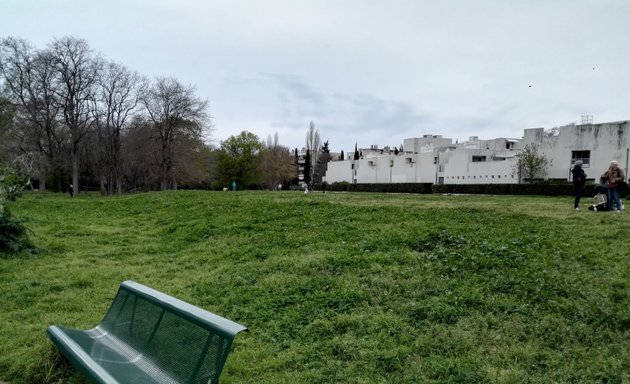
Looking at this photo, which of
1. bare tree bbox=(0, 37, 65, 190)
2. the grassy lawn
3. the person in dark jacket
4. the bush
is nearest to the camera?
the grassy lawn

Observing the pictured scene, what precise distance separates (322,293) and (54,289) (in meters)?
3.88

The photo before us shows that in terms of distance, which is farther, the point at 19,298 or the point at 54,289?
the point at 54,289

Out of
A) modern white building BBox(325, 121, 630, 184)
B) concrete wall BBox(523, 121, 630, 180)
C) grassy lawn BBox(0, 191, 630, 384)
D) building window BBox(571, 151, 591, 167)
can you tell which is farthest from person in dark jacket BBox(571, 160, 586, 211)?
modern white building BBox(325, 121, 630, 184)

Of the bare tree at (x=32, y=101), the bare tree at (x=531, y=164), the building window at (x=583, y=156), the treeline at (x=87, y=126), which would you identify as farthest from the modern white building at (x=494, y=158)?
the bare tree at (x=32, y=101)

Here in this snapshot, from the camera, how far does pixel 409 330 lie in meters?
4.38

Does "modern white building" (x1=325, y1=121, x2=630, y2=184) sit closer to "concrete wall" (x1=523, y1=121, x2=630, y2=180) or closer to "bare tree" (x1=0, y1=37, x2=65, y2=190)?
"concrete wall" (x1=523, y1=121, x2=630, y2=180)

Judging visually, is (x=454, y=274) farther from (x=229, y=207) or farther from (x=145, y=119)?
(x=145, y=119)

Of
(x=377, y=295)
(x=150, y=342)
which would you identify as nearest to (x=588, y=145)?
(x=377, y=295)

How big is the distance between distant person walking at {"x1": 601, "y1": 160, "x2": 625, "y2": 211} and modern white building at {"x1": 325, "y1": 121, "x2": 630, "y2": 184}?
94.7ft

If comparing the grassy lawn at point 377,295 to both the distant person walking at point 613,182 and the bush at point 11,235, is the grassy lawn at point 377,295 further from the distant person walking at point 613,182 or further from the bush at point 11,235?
the distant person walking at point 613,182

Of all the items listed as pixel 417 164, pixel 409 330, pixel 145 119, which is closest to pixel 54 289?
pixel 409 330

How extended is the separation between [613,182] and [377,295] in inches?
419

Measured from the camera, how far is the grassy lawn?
377cm

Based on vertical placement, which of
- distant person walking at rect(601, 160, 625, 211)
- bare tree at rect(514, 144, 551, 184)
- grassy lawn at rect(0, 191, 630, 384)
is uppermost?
bare tree at rect(514, 144, 551, 184)
